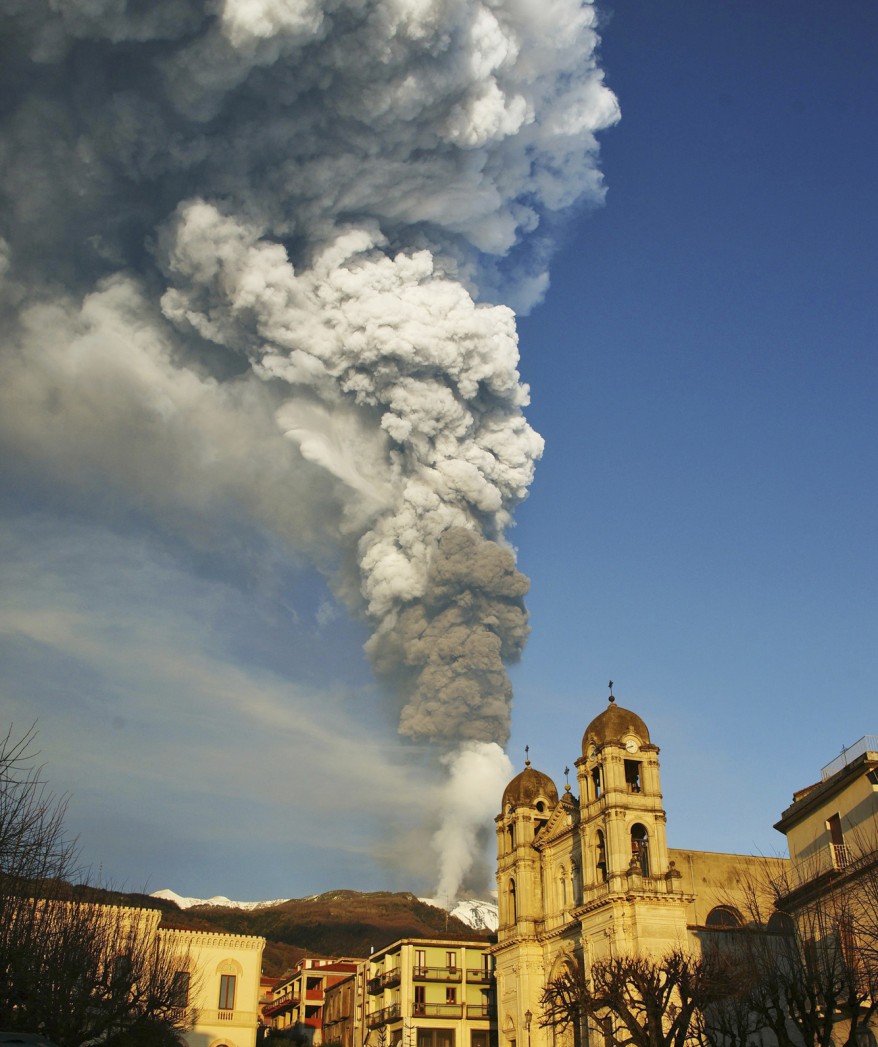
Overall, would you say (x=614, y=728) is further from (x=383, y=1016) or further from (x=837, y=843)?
(x=383, y=1016)

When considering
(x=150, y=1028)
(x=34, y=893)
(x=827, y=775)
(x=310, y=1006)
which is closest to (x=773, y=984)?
(x=827, y=775)

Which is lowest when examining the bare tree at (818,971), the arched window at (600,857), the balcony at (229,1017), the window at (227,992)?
the bare tree at (818,971)

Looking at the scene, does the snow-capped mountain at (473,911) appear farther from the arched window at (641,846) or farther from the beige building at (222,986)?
the arched window at (641,846)

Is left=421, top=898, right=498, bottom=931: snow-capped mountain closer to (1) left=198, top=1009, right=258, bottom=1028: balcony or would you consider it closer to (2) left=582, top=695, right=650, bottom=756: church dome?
(1) left=198, top=1009, right=258, bottom=1028: balcony

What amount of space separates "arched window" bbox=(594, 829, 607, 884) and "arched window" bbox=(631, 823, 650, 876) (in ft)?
5.61

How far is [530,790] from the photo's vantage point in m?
71.1

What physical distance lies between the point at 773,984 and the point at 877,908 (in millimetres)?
4652

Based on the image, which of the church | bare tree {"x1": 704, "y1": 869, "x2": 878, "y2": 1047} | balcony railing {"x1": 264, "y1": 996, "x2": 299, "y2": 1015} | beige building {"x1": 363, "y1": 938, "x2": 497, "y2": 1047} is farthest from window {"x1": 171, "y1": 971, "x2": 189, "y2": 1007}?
balcony railing {"x1": 264, "y1": 996, "x2": 299, "y2": 1015}

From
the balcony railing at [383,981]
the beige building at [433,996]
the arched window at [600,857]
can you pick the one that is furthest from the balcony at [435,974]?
the arched window at [600,857]

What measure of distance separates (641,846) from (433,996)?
23.9 meters

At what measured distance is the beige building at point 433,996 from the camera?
72062 millimetres

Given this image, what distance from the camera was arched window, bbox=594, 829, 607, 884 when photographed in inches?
2304

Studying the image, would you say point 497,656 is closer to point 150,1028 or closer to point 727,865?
point 727,865

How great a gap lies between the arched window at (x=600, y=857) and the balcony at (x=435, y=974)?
21204mm
